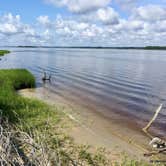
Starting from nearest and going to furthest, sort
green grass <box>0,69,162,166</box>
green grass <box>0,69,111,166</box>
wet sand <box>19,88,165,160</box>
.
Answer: green grass <box>0,69,162,166</box>, green grass <box>0,69,111,166</box>, wet sand <box>19,88,165,160</box>

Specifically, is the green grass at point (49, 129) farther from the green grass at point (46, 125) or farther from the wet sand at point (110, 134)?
the wet sand at point (110, 134)

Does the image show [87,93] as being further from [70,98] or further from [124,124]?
[124,124]

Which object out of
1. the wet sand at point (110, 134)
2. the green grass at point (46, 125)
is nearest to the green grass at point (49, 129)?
the green grass at point (46, 125)

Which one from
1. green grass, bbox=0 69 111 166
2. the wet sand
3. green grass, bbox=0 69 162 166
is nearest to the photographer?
green grass, bbox=0 69 162 166

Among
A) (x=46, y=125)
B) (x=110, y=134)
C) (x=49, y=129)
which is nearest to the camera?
(x=46, y=125)

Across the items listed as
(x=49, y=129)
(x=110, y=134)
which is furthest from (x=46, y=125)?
(x=110, y=134)

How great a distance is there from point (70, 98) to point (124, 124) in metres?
10.5

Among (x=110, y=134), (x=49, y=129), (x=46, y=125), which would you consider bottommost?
(x=110, y=134)

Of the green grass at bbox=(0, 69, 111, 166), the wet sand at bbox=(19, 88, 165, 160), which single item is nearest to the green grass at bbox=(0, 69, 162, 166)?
the green grass at bbox=(0, 69, 111, 166)

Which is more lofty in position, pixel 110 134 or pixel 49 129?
pixel 49 129

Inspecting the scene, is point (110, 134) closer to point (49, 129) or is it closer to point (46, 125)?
point (49, 129)

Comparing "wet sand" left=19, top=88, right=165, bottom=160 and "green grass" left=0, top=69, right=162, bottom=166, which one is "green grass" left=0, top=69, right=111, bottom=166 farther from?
"wet sand" left=19, top=88, right=165, bottom=160

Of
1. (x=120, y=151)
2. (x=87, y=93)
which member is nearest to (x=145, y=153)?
(x=120, y=151)

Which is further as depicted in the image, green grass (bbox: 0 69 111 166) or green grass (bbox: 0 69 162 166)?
green grass (bbox: 0 69 111 166)
